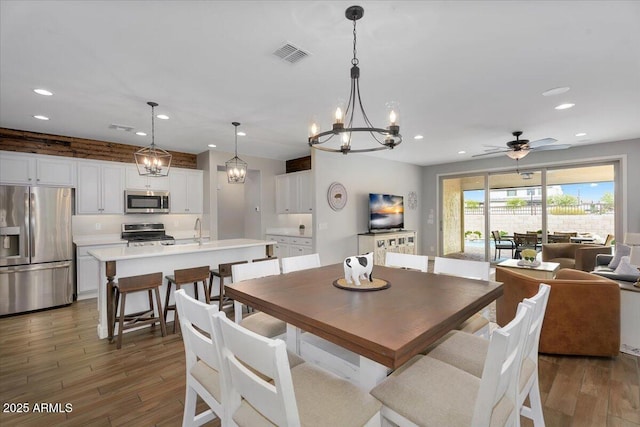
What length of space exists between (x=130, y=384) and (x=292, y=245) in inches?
154

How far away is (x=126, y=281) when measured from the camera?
10.0 ft

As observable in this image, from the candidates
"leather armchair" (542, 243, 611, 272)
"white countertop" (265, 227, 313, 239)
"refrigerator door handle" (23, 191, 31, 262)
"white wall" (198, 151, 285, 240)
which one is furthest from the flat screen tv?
"refrigerator door handle" (23, 191, 31, 262)

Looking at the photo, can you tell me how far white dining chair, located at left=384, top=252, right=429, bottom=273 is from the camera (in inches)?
110

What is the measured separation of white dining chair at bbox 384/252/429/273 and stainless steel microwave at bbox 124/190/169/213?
450 centimetres

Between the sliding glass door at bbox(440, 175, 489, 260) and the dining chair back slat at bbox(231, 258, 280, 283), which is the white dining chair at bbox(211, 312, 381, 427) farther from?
the sliding glass door at bbox(440, 175, 489, 260)

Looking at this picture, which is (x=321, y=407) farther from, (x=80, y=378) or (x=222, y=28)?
(x=80, y=378)

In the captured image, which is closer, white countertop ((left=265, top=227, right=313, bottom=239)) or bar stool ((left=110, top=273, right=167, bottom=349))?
bar stool ((left=110, top=273, right=167, bottom=349))

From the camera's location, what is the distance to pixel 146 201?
543cm

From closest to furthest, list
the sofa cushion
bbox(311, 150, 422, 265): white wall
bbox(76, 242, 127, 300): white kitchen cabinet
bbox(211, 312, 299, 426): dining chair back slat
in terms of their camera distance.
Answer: bbox(211, 312, 299, 426): dining chair back slat
bbox(76, 242, 127, 300): white kitchen cabinet
the sofa cushion
bbox(311, 150, 422, 265): white wall

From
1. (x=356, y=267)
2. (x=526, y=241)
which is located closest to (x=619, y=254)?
(x=526, y=241)

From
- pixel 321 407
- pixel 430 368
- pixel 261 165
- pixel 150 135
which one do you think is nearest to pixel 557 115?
pixel 430 368

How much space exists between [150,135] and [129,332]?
297cm

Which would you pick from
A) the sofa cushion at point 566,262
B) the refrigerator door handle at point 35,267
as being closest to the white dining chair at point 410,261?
the sofa cushion at point 566,262

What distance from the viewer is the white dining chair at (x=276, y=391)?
0.98 meters
